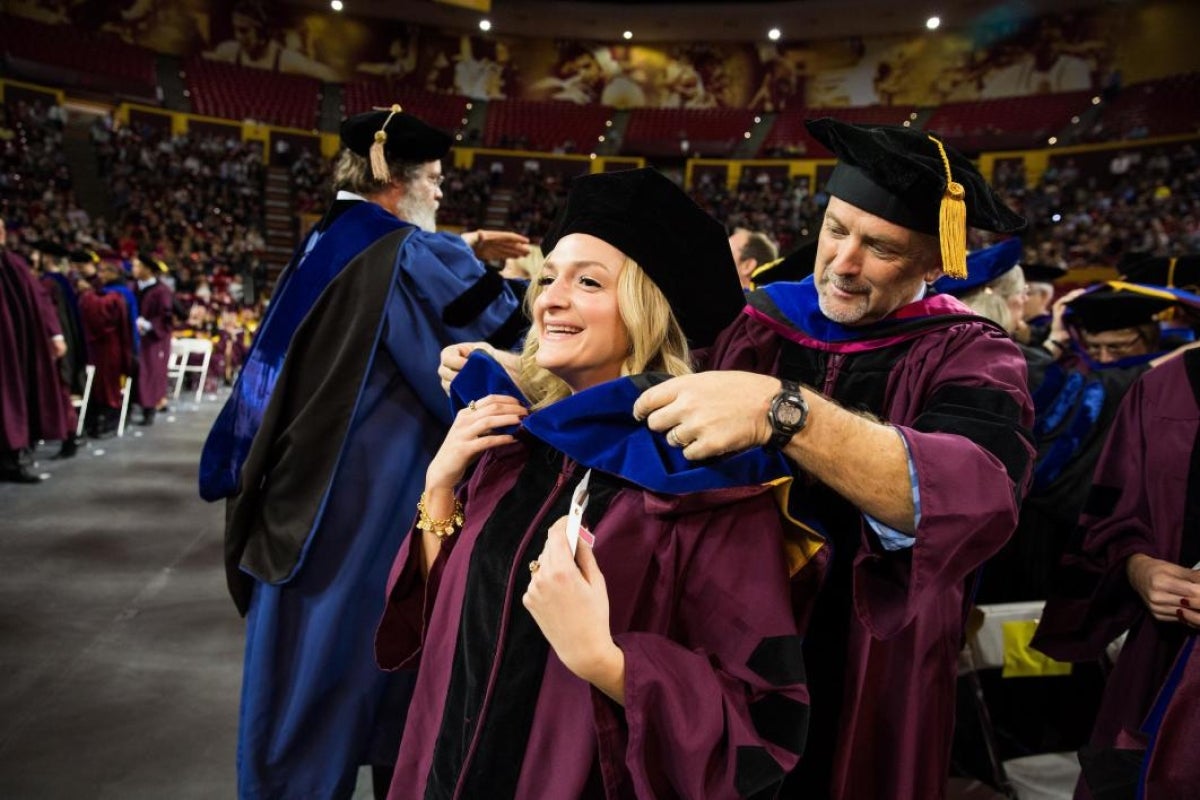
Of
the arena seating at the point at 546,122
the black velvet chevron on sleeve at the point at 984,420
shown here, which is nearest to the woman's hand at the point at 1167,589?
the black velvet chevron on sleeve at the point at 984,420

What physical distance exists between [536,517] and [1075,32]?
90.0 feet

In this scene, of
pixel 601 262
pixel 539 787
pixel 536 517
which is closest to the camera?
pixel 539 787

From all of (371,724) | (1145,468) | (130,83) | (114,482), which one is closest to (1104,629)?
(1145,468)

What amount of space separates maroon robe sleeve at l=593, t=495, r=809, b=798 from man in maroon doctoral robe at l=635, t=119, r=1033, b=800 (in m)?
0.13

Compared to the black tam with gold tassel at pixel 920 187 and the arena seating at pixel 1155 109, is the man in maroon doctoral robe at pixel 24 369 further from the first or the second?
the arena seating at pixel 1155 109

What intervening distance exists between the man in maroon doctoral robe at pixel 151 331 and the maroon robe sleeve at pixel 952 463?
951 centimetres

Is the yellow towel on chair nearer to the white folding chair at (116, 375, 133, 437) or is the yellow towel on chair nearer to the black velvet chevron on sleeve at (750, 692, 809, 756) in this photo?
the black velvet chevron on sleeve at (750, 692, 809, 756)

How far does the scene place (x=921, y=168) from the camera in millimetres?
1493

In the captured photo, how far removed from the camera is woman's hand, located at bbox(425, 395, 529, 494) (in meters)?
1.39

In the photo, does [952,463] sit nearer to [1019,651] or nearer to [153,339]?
[1019,651]

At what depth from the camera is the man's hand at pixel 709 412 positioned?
1.07 m

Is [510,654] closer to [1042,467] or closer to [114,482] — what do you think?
[1042,467]

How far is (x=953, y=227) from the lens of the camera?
4.82ft

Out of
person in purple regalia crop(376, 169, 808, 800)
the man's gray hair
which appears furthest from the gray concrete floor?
the man's gray hair
